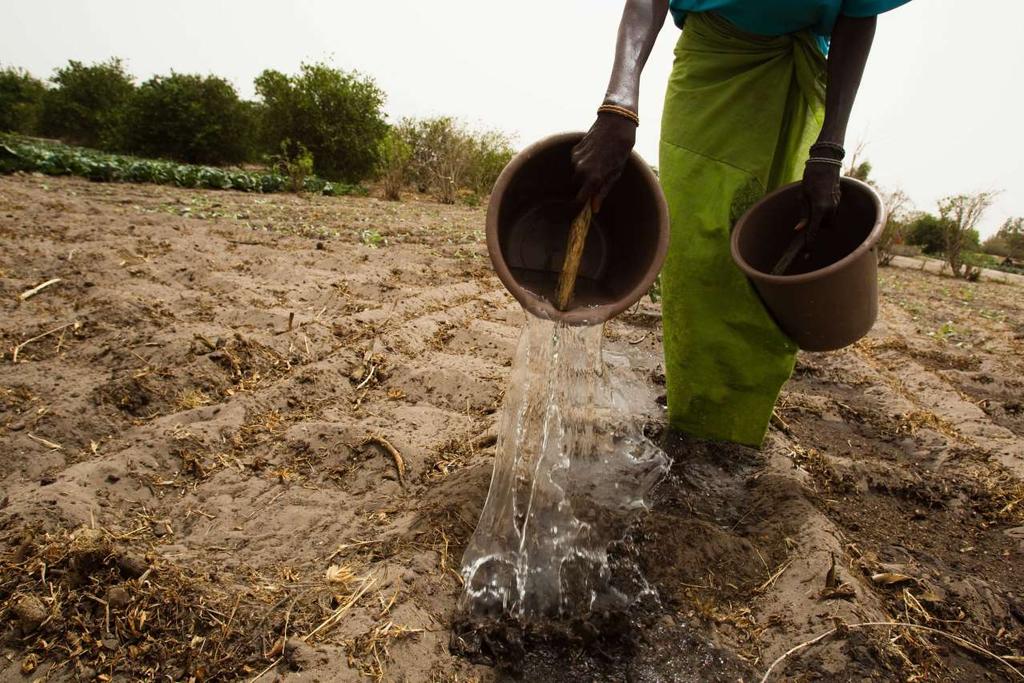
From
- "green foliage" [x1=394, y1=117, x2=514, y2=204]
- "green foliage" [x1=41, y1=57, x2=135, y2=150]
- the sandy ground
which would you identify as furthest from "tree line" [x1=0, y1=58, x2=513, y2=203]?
the sandy ground

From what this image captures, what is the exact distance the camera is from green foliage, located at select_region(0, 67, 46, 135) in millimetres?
20469

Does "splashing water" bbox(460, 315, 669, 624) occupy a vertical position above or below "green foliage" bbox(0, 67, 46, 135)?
below

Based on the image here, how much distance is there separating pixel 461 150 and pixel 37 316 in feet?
43.4

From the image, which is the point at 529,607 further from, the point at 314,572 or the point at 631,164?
the point at 631,164

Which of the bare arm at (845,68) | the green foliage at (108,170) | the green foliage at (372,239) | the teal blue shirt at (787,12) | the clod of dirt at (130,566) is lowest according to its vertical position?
the clod of dirt at (130,566)

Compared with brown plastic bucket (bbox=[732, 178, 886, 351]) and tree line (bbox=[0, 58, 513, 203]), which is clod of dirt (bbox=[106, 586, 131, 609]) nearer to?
brown plastic bucket (bbox=[732, 178, 886, 351])

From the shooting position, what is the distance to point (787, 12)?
178 cm

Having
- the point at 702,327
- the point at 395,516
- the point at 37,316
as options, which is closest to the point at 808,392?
the point at 702,327

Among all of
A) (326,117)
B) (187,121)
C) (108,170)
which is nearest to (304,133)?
(326,117)

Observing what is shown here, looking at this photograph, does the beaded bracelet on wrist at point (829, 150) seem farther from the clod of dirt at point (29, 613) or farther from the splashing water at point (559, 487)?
the clod of dirt at point (29, 613)

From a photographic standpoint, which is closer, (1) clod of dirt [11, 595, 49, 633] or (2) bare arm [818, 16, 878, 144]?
(1) clod of dirt [11, 595, 49, 633]

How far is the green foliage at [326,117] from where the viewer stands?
15.9 metres

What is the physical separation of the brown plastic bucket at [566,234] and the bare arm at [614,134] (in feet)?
0.46

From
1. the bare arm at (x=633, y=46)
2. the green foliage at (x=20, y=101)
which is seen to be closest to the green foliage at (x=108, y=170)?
the bare arm at (x=633, y=46)
